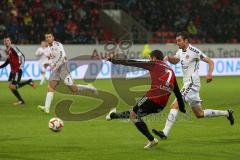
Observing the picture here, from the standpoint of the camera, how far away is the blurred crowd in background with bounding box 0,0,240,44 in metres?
33.8

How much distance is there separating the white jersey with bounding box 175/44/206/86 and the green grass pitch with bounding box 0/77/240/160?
1174 mm

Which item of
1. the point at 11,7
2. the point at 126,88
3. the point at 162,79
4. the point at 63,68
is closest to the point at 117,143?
the point at 162,79

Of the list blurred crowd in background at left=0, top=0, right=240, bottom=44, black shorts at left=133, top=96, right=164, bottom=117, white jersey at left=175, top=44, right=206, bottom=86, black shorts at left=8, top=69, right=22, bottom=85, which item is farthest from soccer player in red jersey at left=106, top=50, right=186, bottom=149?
blurred crowd in background at left=0, top=0, right=240, bottom=44

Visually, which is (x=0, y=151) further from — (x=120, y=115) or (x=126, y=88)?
(x=126, y=88)

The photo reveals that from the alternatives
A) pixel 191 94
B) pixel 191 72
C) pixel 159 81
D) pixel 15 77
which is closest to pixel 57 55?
pixel 15 77

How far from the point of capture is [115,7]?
3819cm

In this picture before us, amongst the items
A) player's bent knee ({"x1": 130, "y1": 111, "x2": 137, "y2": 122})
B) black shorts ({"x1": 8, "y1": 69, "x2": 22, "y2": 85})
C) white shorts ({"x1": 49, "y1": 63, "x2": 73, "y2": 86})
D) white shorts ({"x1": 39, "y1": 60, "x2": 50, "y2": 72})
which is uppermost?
player's bent knee ({"x1": 130, "y1": 111, "x2": 137, "y2": 122})

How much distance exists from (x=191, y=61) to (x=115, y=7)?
2546 cm

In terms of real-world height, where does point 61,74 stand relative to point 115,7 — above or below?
above

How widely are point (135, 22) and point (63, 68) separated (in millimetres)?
19909

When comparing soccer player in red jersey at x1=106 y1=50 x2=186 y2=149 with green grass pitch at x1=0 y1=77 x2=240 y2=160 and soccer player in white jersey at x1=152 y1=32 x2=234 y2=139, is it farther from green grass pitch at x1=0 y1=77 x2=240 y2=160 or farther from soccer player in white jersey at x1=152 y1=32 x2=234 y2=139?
soccer player in white jersey at x1=152 y1=32 x2=234 y2=139

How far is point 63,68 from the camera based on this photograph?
18.2 meters

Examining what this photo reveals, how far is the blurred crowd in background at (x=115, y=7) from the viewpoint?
33781mm

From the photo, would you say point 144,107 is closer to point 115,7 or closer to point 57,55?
point 57,55
